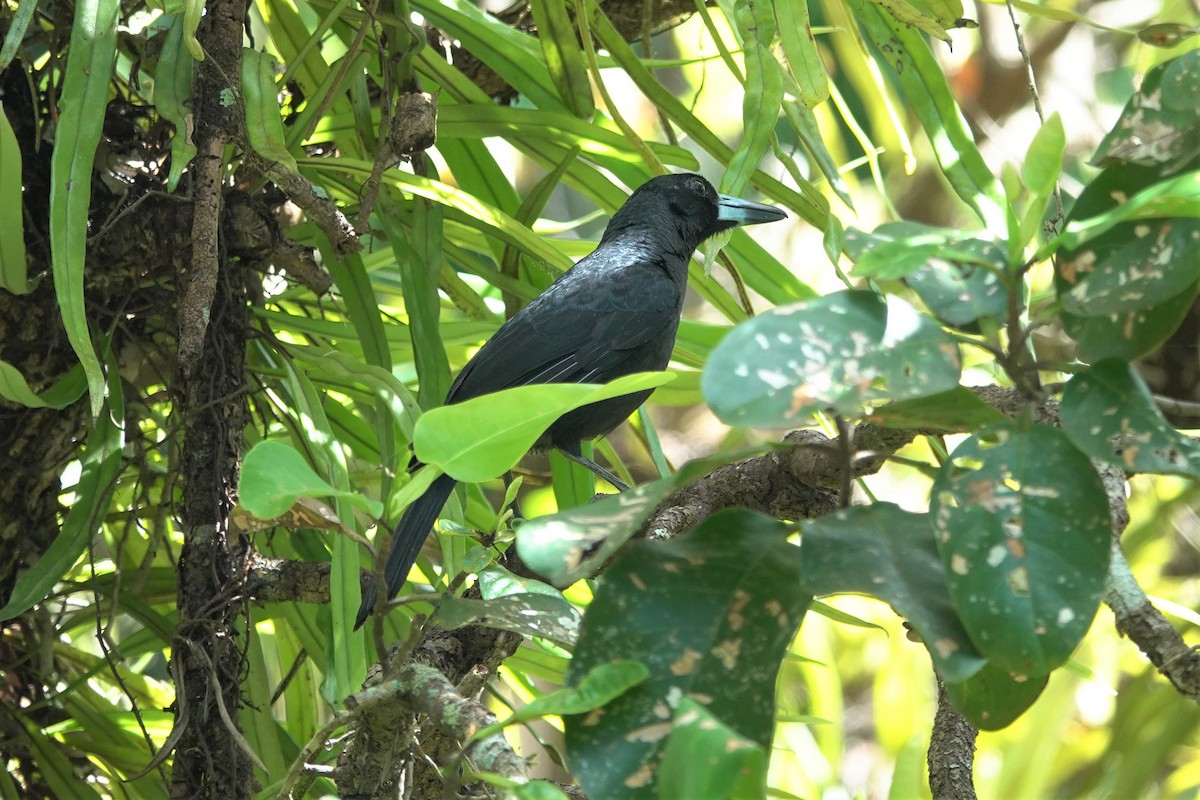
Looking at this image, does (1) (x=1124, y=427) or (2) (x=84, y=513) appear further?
(2) (x=84, y=513)

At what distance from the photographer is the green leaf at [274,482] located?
0.65m

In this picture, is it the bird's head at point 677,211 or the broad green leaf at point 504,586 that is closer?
the broad green leaf at point 504,586

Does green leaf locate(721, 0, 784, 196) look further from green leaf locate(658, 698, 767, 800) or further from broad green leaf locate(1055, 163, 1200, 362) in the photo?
green leaf locate(658, 698, 767, 800)

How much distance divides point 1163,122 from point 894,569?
1.02ft

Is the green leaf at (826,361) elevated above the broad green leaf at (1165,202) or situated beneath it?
situated beneath

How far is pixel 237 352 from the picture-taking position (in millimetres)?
1689

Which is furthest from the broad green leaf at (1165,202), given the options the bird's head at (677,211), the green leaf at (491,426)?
the bird's head at (677,211)

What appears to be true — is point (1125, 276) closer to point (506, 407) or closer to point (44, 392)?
point (506, 407)

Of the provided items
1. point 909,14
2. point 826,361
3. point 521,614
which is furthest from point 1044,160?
point 909,14

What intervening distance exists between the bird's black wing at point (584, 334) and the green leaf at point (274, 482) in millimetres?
1414

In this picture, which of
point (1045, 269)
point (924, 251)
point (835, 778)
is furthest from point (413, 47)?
point (1045, 269)

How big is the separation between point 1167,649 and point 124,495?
197cm

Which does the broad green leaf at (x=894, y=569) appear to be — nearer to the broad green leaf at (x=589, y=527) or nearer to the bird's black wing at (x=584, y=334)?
the broad green leaf at (x=589, y=527)

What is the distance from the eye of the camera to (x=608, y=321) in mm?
2295
